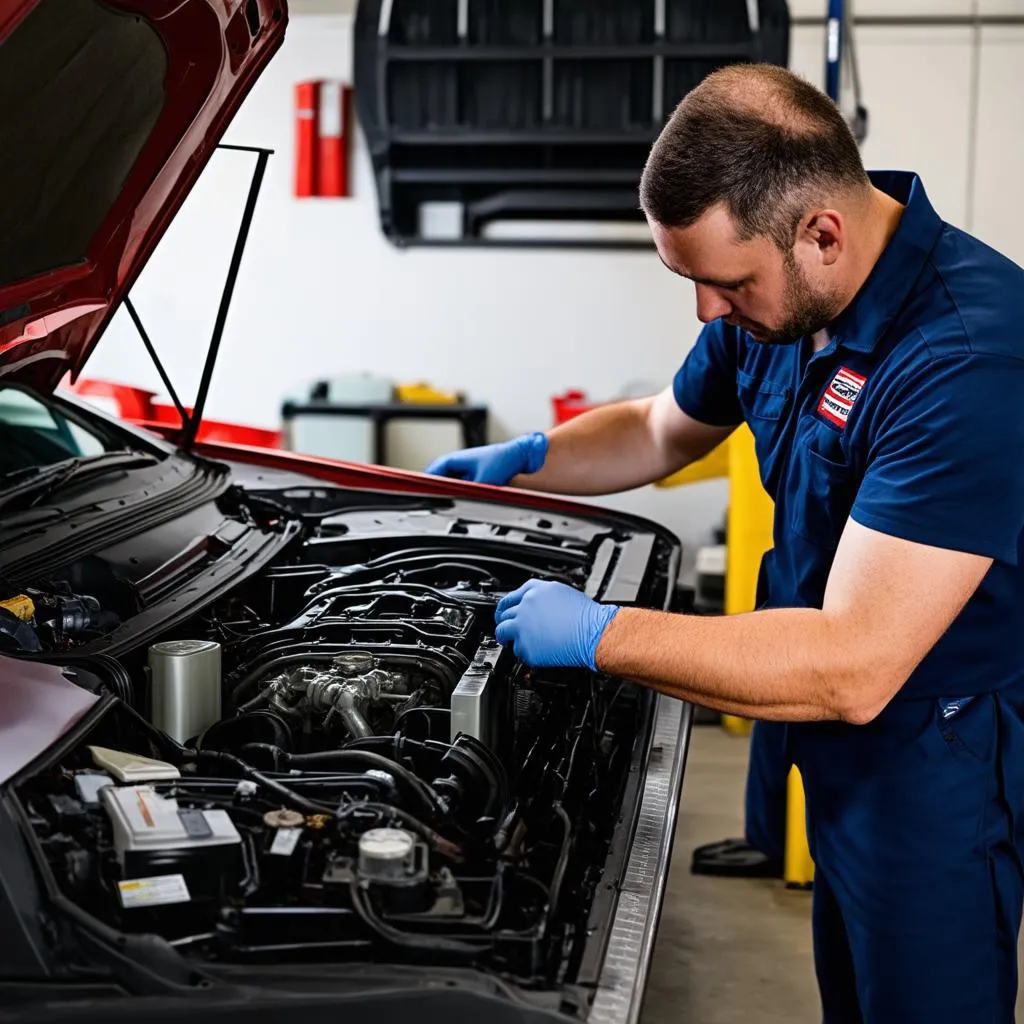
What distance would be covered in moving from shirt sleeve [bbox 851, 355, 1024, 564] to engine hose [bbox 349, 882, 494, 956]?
0.67m

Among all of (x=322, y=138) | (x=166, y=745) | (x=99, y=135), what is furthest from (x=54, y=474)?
(x=322, y=138)

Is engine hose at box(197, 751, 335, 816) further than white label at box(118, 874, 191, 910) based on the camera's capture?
Yes

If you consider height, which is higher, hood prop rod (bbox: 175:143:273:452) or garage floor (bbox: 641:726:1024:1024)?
hood prop rod (bbox: 175:143:273:452)

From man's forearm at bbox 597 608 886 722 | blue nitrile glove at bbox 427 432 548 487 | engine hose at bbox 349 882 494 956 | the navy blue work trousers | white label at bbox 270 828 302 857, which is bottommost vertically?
the navy blue work trousers

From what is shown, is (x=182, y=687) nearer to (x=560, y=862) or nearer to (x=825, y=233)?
(x=560, y=862)

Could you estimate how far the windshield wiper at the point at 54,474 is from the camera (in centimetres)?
221

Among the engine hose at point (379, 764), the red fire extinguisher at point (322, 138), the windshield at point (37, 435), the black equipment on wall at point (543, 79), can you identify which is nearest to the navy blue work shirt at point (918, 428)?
the engine hose at point (379, 764)

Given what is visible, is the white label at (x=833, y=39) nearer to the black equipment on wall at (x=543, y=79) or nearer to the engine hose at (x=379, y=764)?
the black equipment on wall at (x=543, y=79)

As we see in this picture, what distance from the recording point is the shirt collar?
1.66 meters

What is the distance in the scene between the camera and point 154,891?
1.27 m

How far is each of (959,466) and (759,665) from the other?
33 centimetres

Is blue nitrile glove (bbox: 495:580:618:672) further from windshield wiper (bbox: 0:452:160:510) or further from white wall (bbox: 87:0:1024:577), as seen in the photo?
white wall (bbox: 87:0:1024:577)

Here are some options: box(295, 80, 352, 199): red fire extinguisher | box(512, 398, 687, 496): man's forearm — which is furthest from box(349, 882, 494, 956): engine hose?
box(295, 80, 352, 199): red fire extinguisher

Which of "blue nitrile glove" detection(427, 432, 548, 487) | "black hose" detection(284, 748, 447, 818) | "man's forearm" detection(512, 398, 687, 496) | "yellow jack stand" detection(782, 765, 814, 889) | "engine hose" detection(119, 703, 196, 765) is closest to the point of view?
"black hose" detection(284, 748, 447, 818)
